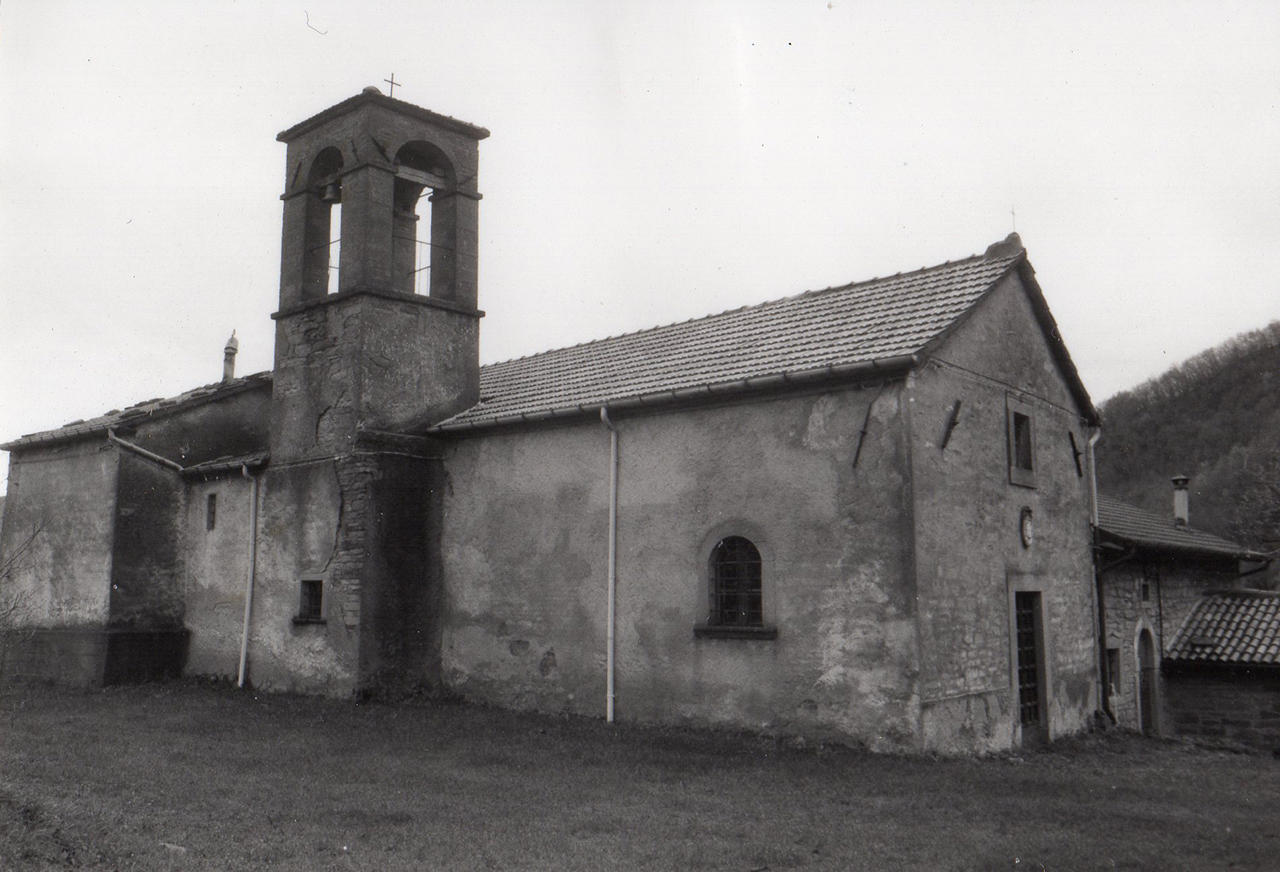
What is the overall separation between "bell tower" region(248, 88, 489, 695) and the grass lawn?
201 centimetres

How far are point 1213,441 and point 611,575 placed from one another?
3592 centimetres

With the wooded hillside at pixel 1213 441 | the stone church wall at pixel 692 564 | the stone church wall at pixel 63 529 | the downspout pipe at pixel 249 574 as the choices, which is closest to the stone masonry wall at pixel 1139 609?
the stone church wall at pixel 692 564

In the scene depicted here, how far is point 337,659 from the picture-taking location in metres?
14.3

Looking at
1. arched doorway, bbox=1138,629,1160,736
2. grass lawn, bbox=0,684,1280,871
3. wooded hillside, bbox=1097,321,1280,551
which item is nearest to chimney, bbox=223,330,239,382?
grass lawn, bbox=0,684,1280,871

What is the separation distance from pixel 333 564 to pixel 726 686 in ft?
20.4

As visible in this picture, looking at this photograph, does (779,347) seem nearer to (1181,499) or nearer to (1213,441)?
(1181,499)

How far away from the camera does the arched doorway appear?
53.9 ft

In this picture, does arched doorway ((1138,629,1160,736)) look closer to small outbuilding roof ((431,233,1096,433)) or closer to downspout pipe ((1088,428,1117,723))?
downspout pipe ((1088,428,1117,723))

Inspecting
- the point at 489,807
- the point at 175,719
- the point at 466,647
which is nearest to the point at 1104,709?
the point at 466,647

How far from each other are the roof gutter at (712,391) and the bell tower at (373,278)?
1434mm

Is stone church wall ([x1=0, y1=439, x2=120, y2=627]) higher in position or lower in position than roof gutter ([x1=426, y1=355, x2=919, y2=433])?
lower

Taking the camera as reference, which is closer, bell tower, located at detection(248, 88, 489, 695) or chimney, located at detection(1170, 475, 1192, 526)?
bell tower, located at detection(248, 88, 489, 695)

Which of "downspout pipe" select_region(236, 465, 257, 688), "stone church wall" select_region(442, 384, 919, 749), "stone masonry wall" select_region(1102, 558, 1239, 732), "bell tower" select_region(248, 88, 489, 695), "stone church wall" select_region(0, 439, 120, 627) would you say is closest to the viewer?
"stone church wall" select_region(442, 384, 919, 749)

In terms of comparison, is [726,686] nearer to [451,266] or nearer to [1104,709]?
[1104,709]
